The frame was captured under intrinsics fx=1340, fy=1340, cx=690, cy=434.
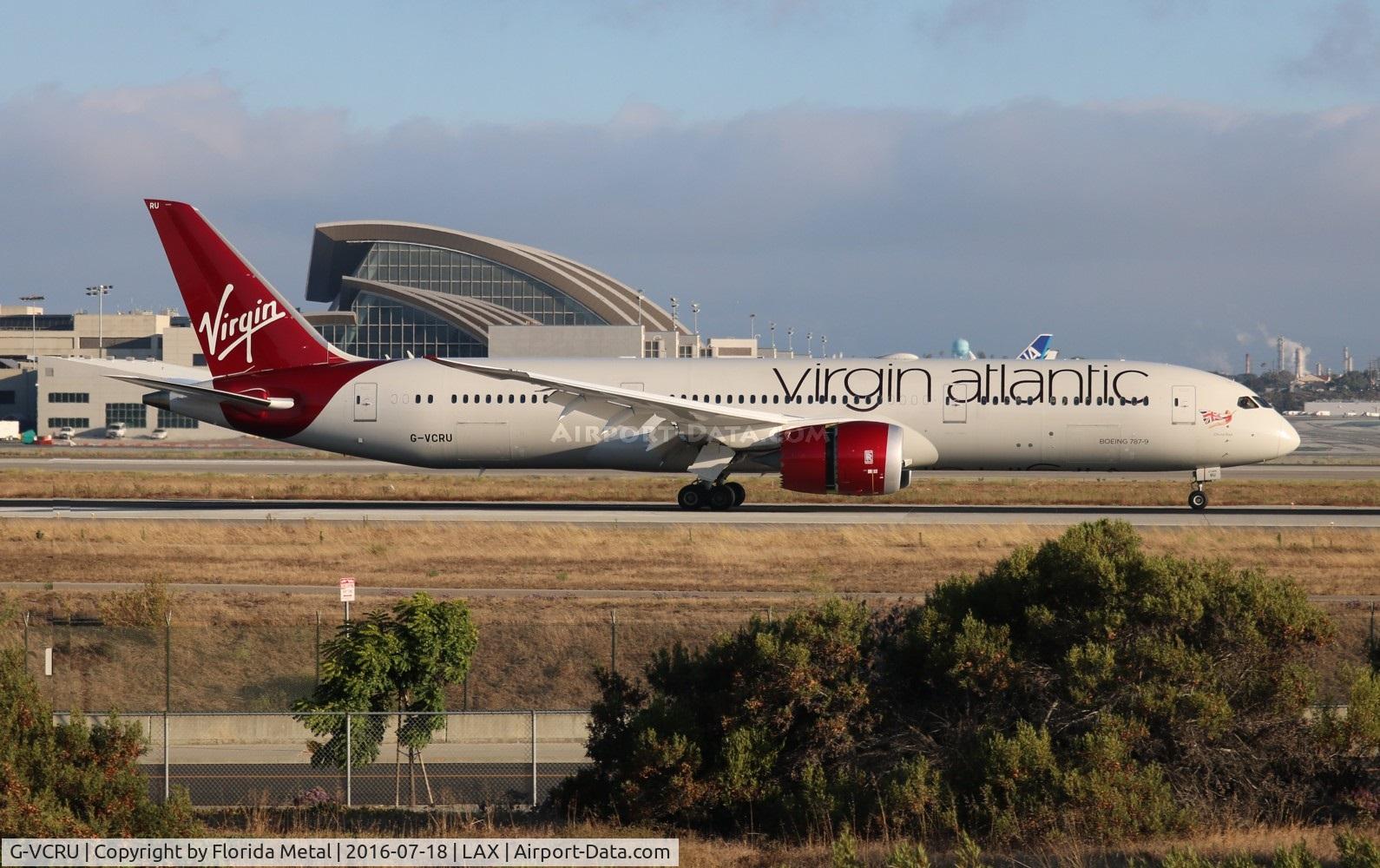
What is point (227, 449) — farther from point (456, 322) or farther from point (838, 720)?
point (838, 720)

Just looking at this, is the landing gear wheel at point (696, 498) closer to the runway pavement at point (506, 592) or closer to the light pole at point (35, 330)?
the runway pavement at point (506, 592)

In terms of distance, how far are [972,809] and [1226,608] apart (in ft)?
13.4

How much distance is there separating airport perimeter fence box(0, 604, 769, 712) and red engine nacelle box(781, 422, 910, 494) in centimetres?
1317

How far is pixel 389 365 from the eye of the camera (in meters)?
39.7

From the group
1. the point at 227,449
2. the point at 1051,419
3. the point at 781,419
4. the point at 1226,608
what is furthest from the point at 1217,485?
the point at 227,449

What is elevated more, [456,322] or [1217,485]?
[456,322]

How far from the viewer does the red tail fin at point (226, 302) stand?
38375 mm

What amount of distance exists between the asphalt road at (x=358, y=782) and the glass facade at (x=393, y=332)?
102089 mm

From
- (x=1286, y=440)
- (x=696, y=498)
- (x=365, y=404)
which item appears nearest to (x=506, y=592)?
(x=696, y=498)

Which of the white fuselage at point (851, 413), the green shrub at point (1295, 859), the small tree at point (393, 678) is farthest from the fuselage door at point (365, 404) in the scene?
the green shrub at point (1295, 859)

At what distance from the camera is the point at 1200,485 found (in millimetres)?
41594

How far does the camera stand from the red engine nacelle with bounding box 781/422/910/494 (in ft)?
117

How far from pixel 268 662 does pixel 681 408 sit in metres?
16.7

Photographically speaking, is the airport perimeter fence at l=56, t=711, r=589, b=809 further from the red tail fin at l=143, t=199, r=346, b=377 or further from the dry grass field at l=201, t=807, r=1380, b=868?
the red tail fin at l=143, t=199, r=346, b=377
